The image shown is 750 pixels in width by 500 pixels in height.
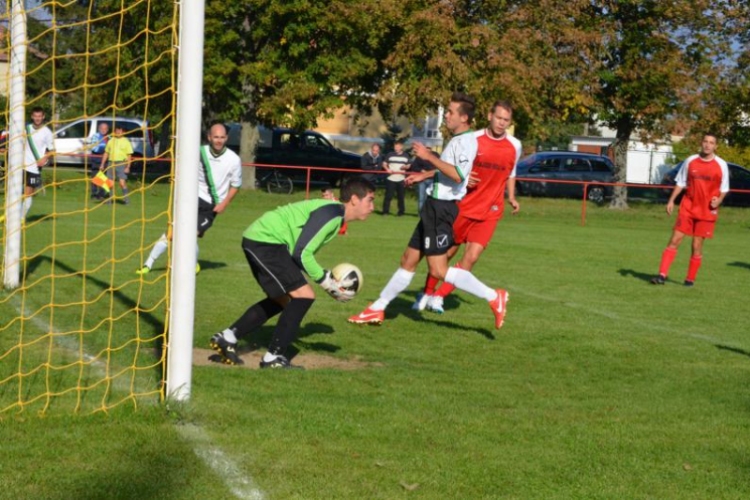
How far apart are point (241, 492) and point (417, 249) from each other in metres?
5.37

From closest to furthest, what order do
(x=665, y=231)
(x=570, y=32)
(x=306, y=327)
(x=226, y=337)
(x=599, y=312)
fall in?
1. (x=226, y=337)
2. (x=306, y=327)
3. (x=599, y=312)
4. (x=665, y=231)
5. (x=570, y=32)

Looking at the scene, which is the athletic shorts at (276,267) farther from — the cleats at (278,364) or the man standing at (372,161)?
the man standing at (372,161)

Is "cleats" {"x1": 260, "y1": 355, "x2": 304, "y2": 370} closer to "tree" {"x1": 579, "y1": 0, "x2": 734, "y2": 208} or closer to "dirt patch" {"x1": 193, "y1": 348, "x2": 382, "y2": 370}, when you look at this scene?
"dirt patch" {"x1": 193, "y1": 348, "x2": 382, "y2": 370}

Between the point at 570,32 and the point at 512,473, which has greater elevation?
the point at 570,32

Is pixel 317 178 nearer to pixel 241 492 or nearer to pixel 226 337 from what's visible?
pixel 226 337

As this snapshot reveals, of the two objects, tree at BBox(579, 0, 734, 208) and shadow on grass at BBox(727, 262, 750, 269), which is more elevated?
tree at BBox(579, 0, 734, 208)

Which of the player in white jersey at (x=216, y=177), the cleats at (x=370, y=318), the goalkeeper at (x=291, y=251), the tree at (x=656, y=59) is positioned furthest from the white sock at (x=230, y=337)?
the tree at (x=656, y=59)

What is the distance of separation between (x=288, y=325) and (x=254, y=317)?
423 millimetres

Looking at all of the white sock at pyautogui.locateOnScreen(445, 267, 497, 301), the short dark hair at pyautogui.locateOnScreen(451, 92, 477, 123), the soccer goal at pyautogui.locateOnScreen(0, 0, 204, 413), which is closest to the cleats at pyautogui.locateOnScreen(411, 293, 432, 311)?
the white sock at pyautogui.locateOnScreen(445, 267, 497, 301)

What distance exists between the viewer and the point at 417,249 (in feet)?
33.1

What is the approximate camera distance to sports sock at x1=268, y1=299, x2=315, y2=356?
7.64 meters

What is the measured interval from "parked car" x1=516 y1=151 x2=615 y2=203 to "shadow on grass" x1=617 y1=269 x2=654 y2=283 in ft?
60.5

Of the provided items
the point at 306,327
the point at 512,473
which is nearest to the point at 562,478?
the point at 512,473

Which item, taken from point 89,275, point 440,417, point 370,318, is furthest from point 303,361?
point 89,275
